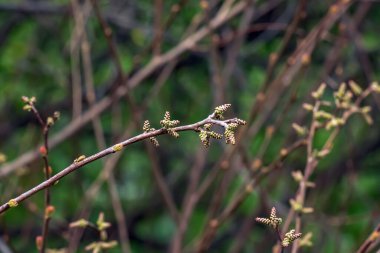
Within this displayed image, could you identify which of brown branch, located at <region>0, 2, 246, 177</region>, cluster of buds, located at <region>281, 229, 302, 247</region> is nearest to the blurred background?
brown branch, located at <region>0, 2, 246, 177</region>

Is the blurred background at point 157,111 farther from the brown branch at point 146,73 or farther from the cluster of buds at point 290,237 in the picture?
the cluster of buds at point 290,237

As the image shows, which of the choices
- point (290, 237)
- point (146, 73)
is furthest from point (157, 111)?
point (290, 237)

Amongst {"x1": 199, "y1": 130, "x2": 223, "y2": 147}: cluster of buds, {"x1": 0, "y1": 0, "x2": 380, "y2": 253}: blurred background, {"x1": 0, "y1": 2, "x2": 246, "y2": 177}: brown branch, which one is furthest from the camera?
{"x1": 0, "y1": 0, "x2": 380, "y2": 253}: blurred background

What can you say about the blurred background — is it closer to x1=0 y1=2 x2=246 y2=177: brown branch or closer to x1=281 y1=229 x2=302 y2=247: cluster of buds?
x1=0 y1=2 x2=246 y2=177: brown branch

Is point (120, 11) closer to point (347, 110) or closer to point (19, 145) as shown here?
point (19, 145)

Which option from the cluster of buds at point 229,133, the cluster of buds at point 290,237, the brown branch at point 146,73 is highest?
the brown branch at point 146,73

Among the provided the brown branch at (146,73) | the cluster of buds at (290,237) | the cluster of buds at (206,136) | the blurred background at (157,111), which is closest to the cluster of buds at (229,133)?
the cluster of buds at (206,136)

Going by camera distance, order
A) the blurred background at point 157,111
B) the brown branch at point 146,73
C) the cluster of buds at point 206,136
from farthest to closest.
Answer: the blurred background at point 157,111
the brown branch at point 146,73
the cluster of buds at point 206,136

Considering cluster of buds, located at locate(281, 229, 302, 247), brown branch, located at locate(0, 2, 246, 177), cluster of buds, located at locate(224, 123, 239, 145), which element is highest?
brown branch, located at locate(0, 2, 246, 177)

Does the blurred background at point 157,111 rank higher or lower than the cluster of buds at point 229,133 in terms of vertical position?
higher

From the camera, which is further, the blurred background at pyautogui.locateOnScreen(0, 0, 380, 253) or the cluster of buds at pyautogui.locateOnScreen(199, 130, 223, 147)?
the blurred background at pyautogui.locateOnScreen(0, 0, 380, 253)

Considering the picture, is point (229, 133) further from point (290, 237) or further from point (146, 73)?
point (146, 73)

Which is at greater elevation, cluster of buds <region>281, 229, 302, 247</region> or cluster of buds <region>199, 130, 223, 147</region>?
cluster of buds <region>199, 130, 223, 147</region>
